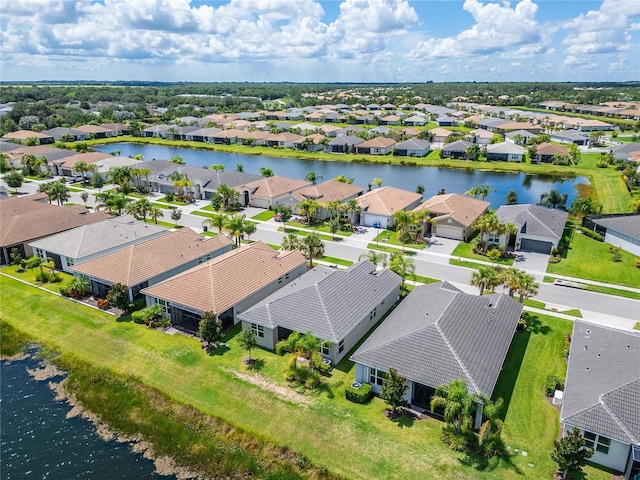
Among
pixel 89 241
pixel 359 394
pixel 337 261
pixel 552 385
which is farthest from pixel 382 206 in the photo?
pixel 359 394

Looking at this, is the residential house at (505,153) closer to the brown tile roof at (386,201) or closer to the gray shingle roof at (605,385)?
the brown tile roof at (386,201)

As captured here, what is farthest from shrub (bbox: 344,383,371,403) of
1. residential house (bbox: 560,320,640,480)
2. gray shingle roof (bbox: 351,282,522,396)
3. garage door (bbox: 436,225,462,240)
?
garage door (bbox: 436,225,462,240)

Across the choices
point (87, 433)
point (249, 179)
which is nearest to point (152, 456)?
point (87, 433)

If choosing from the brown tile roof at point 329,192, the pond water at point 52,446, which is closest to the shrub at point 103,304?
the pond water at point 52,446

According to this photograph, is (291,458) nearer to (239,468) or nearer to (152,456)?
(239,468)

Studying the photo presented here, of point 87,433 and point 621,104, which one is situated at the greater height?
point 621,104

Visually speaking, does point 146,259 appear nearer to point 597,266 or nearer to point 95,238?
point 95,238

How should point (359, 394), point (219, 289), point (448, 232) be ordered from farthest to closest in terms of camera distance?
point (448, 232) < point (219, 289) < point (359, 394)
